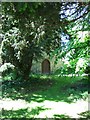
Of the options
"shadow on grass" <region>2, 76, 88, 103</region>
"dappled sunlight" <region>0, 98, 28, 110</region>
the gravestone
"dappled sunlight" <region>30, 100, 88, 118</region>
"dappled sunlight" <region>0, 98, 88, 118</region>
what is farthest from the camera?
the gravestone

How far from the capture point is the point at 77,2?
631 centimetres

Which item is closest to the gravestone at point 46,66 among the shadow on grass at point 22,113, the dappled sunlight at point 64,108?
the dappled sunlight at point 64,108

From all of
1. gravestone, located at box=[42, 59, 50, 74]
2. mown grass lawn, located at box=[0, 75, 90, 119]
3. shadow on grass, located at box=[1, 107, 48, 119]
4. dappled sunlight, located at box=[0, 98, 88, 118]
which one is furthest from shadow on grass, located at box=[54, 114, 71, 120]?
gravestone, located at box=[42, 59, 50, 74]

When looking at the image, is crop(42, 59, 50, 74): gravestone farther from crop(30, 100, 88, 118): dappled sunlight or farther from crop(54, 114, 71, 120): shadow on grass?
crop(54, 114, 71, 120): shadow on grass

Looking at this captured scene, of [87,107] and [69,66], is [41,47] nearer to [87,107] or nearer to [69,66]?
[87,107]

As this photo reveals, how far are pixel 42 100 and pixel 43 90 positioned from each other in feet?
10.1

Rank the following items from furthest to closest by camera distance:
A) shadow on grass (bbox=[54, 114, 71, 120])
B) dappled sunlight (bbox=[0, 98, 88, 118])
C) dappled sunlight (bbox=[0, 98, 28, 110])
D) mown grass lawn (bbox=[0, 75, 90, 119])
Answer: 1. dappled sunlight (bbox=[0, 98, 28, 110])
2. dappled sunlight (bbox=[0, 98, 88, 118])
3. mown grass lawn (bbox=[0, 75, 90, 119])
4. shadow on grass (bbox=[54, 114, 71, 120])

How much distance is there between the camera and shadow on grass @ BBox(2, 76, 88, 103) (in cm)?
1400

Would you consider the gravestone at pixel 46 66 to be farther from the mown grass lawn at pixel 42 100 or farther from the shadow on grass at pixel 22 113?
the shadow on grass at pixel 22 113

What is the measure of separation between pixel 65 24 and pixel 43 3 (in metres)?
1.48

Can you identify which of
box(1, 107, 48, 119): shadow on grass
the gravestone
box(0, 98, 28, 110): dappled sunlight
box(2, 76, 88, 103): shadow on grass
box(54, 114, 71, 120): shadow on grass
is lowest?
box(54, 114, 71, 120): shadow on grass

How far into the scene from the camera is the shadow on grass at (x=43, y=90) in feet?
45.9

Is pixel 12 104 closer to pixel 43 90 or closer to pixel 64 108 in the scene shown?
pixel 64 108

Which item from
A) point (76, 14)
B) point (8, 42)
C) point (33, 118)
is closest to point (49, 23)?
point (76, 14)
